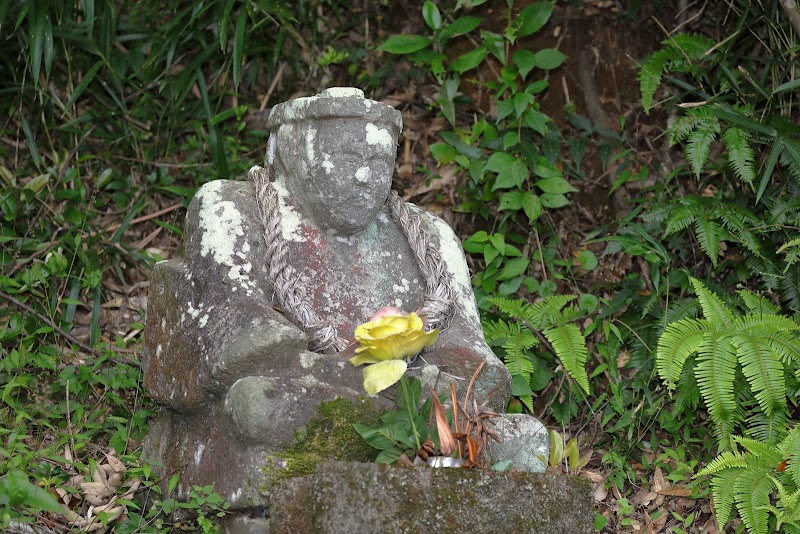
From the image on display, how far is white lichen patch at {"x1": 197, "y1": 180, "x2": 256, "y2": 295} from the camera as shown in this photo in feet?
14.0

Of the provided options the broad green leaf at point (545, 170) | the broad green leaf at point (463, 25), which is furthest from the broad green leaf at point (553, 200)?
the broad green leaf at point (463, 25)

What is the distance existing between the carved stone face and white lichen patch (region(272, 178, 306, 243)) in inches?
3.7

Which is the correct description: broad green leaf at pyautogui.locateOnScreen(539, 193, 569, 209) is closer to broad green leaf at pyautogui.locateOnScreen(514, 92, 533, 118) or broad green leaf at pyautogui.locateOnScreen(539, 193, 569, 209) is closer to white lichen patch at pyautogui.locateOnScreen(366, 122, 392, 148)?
broad green leaf at pyautogui.locateOnScreen(514, 92, 533, 118)

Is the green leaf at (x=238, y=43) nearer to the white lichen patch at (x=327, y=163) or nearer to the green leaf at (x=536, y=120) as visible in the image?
the green leaf at (x=536, y=120)

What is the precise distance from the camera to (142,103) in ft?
23.4

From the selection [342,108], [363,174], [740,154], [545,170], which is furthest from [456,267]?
[740,154]

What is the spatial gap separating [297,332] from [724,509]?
219 cm

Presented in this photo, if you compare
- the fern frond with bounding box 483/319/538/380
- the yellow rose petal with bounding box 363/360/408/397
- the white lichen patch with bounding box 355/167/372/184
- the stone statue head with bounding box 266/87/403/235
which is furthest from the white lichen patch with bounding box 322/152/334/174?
the fern frond with bounding box 483/319/538/380

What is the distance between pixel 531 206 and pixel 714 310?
150 centimetres

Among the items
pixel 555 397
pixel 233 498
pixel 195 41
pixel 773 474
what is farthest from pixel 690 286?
pixel 195 41

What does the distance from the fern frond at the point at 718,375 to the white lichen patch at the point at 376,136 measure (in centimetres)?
191

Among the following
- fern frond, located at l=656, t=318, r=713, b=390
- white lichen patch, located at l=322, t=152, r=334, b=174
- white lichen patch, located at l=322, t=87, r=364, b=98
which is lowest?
fern frond, located at l=656, t=318, r=713, b=390

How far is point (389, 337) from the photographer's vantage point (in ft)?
12.3

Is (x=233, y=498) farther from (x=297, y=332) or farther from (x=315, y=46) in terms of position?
(x=315, y=46)
